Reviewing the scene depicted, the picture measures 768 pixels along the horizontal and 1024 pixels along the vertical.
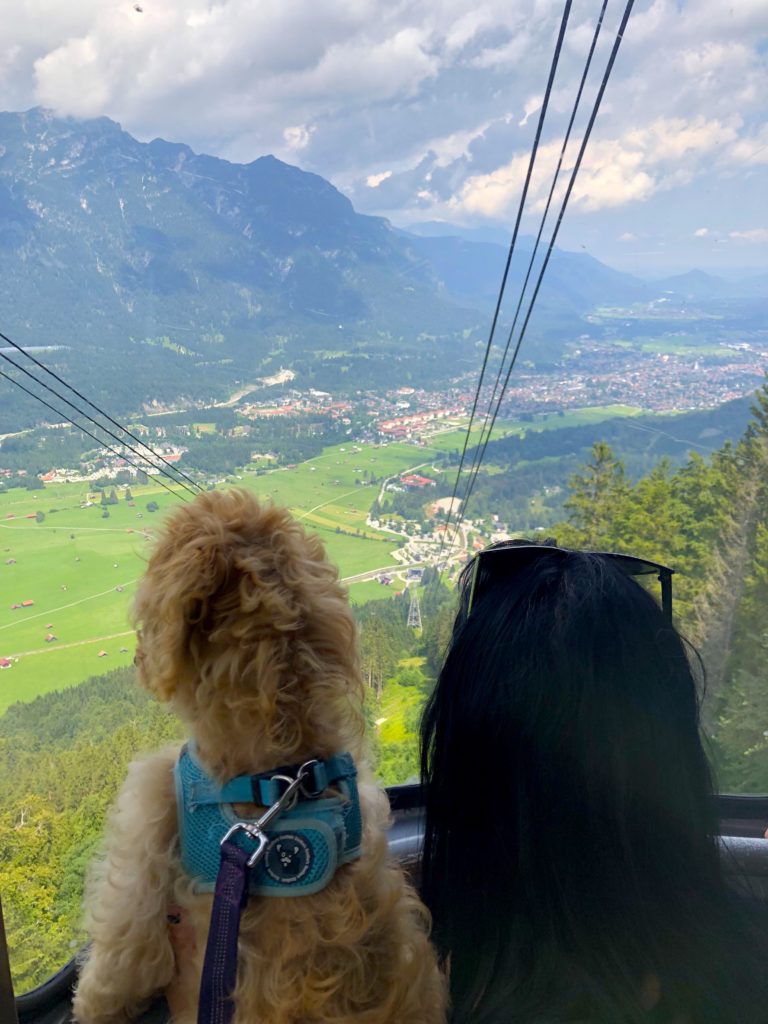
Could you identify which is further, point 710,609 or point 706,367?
point 706,367

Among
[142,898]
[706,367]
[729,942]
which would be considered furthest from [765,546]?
[142,898]

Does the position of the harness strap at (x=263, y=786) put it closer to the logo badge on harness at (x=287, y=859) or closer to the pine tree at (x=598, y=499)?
the logo badge on harness at (x=287, y=859)

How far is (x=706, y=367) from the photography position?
5.30m

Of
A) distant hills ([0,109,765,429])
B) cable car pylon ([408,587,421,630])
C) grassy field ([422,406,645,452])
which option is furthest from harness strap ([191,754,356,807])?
grassy field ([422,406,645,452])

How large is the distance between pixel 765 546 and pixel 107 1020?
460cm

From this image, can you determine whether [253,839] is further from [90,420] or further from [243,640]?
[90,420]

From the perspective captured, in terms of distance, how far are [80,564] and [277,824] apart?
43.3 inches

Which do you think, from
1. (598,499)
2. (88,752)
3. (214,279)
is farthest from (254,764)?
(214,279)

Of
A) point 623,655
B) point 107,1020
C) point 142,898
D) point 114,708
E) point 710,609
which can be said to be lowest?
point 710,609

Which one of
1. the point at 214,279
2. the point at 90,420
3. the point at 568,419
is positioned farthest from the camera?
the point at 568,419

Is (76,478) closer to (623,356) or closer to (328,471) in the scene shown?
(328,471)

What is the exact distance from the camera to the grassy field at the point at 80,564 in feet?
4.26

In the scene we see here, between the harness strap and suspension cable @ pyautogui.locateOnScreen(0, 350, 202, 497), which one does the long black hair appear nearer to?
the harness strap

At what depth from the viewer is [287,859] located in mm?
931
